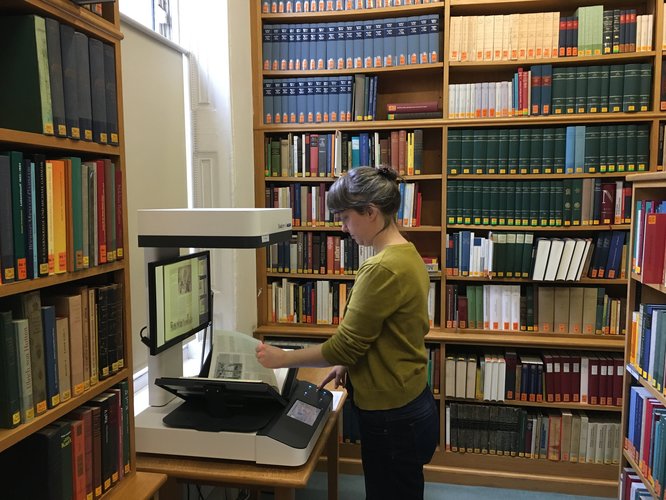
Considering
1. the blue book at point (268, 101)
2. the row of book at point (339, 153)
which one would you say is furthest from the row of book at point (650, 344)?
the blue book at point (268, 101)

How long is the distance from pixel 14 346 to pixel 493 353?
2541 millimetres

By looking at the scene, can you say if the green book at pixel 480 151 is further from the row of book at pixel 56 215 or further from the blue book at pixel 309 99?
the row of book at pixel 56 215

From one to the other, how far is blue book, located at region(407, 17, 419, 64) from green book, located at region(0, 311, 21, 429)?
8.18ft

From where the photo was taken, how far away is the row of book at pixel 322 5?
2.94 m

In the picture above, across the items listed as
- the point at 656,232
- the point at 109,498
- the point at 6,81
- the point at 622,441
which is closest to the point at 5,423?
the point at 109,498

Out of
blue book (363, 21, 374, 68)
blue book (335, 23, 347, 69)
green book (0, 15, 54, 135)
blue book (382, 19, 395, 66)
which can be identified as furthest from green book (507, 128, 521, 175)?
green book (0, 15, 54, 135)

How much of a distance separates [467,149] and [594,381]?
1442 millimetres

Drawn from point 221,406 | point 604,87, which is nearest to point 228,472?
point 221,406

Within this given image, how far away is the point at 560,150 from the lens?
2854mm

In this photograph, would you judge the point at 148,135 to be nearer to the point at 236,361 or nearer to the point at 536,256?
the point at 236,361

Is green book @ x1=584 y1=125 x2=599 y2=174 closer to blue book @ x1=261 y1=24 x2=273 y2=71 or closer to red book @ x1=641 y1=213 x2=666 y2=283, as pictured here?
red book @ x1=641 y1=213 x2=666 y2=283

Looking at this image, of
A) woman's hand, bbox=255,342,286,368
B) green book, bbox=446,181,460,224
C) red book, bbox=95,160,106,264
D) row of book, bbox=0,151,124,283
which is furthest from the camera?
green book, bbox=446,181,460,224

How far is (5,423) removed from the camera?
107cm

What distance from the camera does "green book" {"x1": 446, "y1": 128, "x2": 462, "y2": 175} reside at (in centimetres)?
293
